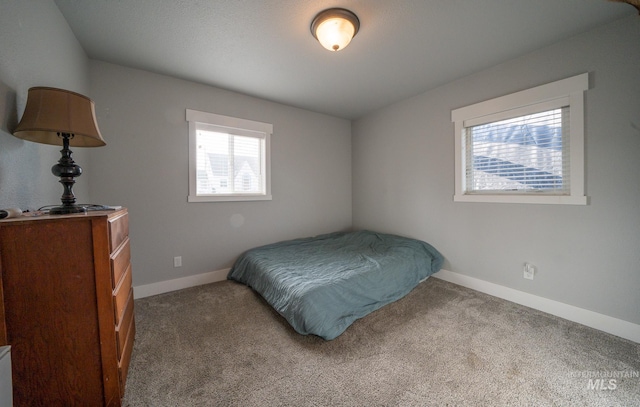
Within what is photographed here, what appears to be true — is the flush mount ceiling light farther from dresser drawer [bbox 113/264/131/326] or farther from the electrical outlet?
the electrical outlet

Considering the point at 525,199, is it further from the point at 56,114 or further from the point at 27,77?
the point at 27,77

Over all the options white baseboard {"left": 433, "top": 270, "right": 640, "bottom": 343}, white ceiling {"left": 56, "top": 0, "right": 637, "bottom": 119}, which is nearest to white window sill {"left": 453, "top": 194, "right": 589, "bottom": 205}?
white baseboard {"left": 433, "top": 270, "right": 640, "bottom": 343}

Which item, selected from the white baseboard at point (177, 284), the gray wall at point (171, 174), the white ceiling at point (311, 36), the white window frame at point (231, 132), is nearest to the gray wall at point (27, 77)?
the white ceiling at point (311, 36)

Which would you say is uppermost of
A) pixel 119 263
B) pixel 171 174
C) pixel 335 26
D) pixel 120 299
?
pixel 335 26

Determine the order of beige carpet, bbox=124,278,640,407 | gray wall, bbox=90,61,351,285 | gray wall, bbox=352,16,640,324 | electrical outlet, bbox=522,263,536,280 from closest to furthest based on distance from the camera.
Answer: beige carpet, bbox=124,278,640,407 < gray wall, bbox=352,16,640,324 < electrical outlet, bbox=522,263,536,280 < gray wall, bbox=90,61,351,285

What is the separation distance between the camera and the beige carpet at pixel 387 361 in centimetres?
122

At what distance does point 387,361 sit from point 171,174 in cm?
276

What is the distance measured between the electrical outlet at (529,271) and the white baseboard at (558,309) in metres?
0.17

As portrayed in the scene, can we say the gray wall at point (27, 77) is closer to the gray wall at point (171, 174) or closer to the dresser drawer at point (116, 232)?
the dresser drawer at point (116, 232)

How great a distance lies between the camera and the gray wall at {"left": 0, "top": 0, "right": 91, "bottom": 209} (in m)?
1.10

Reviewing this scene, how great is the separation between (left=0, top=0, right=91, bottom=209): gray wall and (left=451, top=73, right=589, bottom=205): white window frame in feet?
11.5

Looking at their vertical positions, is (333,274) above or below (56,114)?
below

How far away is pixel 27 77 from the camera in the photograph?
1263 millimetres

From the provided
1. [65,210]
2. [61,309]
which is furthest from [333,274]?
[65,210]
